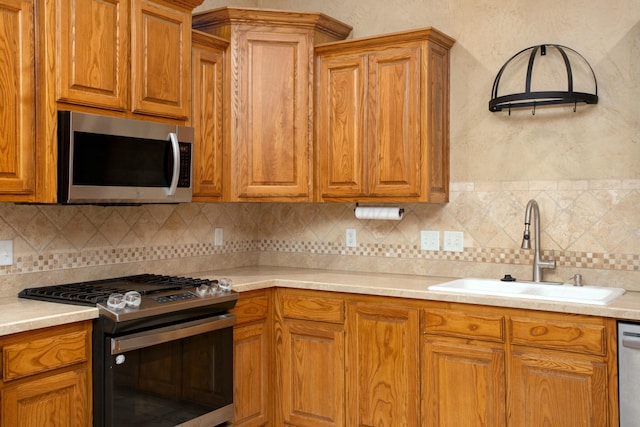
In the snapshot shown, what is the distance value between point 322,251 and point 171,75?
1475 millimetres

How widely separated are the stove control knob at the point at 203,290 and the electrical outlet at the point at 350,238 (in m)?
1.12

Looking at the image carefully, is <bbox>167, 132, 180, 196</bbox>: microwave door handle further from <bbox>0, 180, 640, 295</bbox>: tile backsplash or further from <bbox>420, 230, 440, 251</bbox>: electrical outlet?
<bbox>420, 230, 440, 251</bbox>: electrical outlet

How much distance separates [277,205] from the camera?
4156 millimetres

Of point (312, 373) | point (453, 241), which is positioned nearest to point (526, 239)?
point (453, 241)

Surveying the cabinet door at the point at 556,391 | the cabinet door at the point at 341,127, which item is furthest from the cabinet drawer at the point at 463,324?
the cabinet door at the point at 341,127

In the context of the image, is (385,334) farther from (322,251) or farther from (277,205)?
(277,205)

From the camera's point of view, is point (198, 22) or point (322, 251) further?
point (322, 251)

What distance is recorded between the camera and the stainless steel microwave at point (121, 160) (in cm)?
258

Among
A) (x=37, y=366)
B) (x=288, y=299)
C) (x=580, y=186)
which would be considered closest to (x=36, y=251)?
(x=37, y=366)

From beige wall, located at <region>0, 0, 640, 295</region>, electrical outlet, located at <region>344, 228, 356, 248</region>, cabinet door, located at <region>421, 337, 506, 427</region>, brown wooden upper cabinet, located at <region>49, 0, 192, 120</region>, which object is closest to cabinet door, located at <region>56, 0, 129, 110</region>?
brown wooden upper cabinet, located at <region>49, 0, 192, 120</region>

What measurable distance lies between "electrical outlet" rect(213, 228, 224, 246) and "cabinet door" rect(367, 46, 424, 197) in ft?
3.52

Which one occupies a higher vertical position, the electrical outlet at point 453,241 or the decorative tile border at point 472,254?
the electrical outlet at point 453,241

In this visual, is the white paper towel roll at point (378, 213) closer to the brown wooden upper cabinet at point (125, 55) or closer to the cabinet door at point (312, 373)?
the cabinet door at point (312, 373)

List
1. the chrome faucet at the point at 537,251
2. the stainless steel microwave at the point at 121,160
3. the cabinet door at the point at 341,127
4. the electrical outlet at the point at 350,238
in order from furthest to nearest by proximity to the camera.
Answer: the electrical outlet at the point at 350,238, the cabinet door at the point at 341,127, the chrome faucet at the point at 537,251, the stainless steel microwave at the point at 121,160
